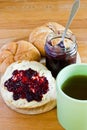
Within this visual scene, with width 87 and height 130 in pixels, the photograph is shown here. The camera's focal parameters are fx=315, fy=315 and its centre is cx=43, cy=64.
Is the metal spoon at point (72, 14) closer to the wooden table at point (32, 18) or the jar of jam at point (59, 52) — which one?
the jar of jam at point (59, 52)

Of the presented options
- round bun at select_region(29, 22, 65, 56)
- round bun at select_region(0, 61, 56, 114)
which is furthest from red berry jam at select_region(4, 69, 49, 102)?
round bun at select_region(29, 22, 65, 56)

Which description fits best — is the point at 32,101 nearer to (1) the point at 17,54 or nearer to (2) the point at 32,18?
(1) the point at 17,54

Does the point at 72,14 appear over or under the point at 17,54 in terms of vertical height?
over

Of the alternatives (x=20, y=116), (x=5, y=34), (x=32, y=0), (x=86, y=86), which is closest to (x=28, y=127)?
(x=20, y=116)

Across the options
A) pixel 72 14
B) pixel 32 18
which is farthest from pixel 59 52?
pixel 32 18

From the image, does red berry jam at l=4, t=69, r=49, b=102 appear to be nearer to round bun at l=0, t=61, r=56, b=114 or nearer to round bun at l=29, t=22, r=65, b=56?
round bun at l=0, t=61, r=56, b=114

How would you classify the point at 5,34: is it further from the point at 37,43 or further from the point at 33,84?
the point at 33,84

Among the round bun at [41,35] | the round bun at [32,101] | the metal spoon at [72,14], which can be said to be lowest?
the round bun at [32,101]

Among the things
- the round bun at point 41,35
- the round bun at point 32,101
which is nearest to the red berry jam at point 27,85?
the round bun at point 32,101
